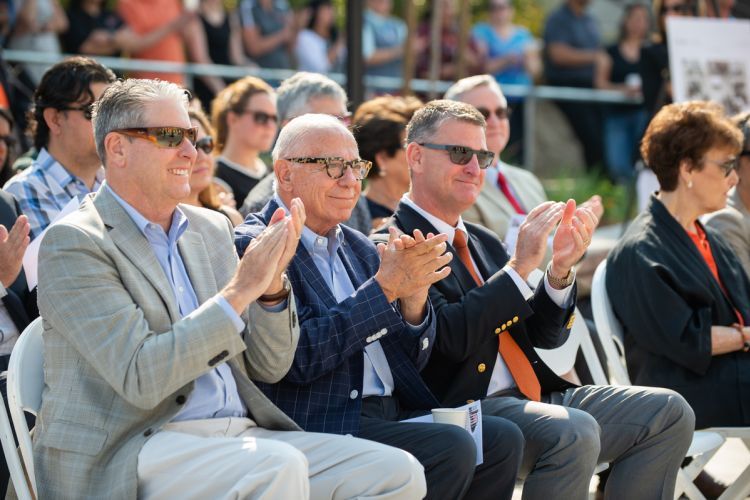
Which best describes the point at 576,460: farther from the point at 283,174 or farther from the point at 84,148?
the point at 84,148

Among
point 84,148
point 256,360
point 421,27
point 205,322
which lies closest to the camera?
point 205,322

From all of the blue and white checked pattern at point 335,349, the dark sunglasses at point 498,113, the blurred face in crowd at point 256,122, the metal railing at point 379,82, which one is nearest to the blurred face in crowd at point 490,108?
the dark sunglasses at point 498,113

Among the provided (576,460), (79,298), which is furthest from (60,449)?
(576,460)

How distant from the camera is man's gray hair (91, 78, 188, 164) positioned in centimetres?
358

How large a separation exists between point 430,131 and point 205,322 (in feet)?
5.67

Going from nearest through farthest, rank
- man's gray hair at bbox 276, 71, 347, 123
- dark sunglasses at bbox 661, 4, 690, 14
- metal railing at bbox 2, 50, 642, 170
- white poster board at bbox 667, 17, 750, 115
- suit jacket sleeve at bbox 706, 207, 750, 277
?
suit jacket sleeve at bbox 706, 207, 750, 277, man's gray hair at bbox 276, 71, 347, 123, white poster board at bbox 667, 17, 750, 115, dark sunglasses at bbox 661, 4, 690, 14, metal railing at bbox 2, 50, 642, 170

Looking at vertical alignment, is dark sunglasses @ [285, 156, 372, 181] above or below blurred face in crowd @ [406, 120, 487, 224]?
above

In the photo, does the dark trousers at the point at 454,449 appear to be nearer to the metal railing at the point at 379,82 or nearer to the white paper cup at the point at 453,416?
the white paper cup at the point at 453,416

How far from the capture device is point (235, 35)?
11.2 metres

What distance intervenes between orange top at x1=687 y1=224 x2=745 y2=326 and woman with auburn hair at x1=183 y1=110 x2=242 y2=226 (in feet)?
7.28

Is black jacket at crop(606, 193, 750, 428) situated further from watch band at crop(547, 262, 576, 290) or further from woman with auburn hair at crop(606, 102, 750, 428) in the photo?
watch band at crop(547, 262, 576, 290)

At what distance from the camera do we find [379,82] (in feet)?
35.8

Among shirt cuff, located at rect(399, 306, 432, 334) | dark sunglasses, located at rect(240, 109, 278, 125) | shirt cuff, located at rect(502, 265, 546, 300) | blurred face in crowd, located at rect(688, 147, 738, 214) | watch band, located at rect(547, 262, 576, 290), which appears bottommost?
shirt cuff, located at rect(399, 306, 432, 334)

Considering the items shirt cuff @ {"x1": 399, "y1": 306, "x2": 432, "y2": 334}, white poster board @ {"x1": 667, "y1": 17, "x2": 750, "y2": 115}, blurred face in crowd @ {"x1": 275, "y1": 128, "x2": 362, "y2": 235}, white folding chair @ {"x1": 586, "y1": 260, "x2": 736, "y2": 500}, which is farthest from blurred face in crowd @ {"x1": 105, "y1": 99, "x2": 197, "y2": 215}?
white poster board @ {"x1": 667, "y1": 17, "x2": 750, "y2": 115}
